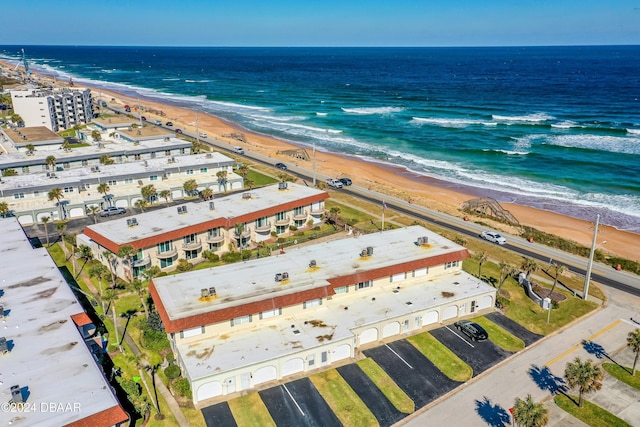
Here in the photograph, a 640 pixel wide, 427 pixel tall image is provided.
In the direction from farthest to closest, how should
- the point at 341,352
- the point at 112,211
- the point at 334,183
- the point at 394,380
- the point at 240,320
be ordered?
the point at 334,183 < the point at 112,211 < the point at 240,320 < the point at 341,352 < the point at 394,380

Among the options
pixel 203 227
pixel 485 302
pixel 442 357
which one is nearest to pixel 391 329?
pixel 442 357

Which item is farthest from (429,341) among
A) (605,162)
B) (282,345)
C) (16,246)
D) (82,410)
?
(605,162)

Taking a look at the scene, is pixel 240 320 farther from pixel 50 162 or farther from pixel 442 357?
pixel 50 162

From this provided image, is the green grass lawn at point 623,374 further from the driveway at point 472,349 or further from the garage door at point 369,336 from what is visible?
the garage door at point 369,336

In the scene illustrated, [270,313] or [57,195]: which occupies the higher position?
[57,195]

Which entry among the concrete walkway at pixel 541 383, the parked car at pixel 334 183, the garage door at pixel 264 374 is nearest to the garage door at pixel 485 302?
the concrete walkway at pixel 541 383

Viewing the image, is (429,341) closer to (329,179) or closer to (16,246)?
(16,246)

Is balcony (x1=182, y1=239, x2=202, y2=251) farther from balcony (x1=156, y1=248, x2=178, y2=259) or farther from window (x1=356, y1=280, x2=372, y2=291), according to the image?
window (x1=356, y1=280, x2=372, y2=291)
